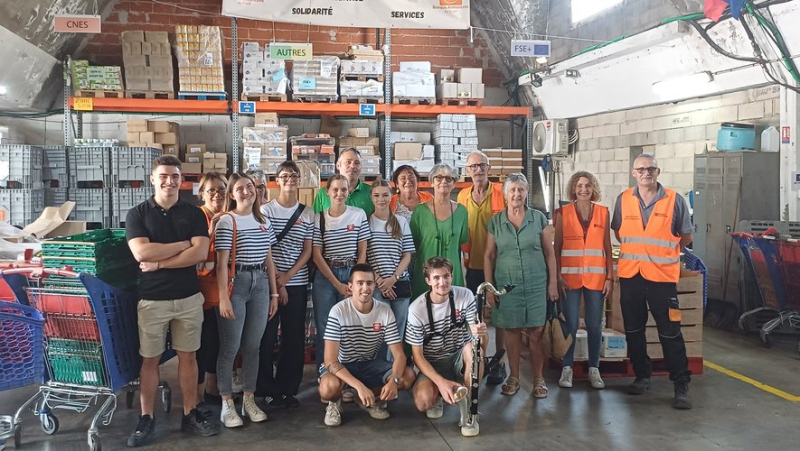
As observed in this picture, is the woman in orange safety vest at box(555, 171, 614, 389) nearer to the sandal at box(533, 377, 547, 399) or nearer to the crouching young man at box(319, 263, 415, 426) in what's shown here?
the sandal at box(533, 377, 547, 399)

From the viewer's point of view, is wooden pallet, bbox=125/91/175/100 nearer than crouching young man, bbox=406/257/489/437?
No

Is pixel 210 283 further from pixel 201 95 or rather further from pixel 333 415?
pixel 201 95

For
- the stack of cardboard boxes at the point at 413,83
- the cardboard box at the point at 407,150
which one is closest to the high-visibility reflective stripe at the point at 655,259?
the cardboard box at the point at 407,150

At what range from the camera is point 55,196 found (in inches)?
348

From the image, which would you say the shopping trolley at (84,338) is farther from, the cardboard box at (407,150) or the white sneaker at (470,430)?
the cardboard box at (407,150)

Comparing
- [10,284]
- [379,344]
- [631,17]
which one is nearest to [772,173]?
[631,17]

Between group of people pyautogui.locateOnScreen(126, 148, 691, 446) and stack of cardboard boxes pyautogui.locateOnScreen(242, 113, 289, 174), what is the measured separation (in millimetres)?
4422

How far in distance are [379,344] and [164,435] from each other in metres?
1.48

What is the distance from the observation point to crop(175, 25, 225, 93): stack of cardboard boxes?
931cm

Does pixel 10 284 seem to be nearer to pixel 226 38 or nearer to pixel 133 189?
pixel 133 189

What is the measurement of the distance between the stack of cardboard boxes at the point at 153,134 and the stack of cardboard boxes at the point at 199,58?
2.19ft

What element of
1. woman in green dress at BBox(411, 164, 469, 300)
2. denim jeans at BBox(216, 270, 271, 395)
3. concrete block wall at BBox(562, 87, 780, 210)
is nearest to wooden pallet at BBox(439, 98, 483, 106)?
concrete block wall at BBox(562, 87, 780, 210)

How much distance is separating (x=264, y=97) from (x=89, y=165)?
8.80 feet

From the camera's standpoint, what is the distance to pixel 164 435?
396 cm
